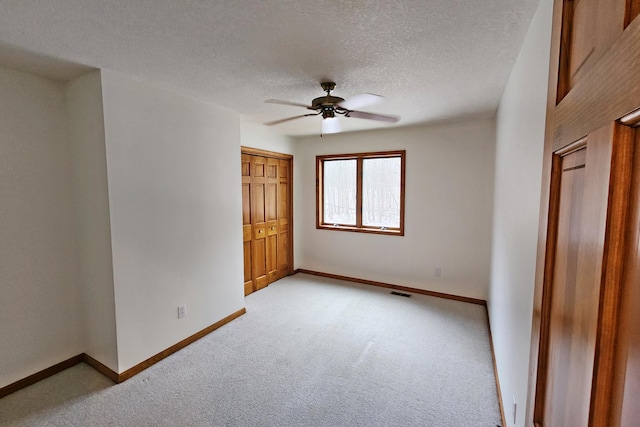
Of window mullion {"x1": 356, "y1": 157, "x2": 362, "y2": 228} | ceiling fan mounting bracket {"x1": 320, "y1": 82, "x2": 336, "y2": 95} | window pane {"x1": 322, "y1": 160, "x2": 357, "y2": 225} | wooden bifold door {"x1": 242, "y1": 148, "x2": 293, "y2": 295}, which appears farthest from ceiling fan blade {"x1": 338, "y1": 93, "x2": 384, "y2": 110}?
window pane {"x1": 322, "y1": 160, "x2": 357, "y2": 225}

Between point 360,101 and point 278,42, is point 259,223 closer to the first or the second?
point 360,101

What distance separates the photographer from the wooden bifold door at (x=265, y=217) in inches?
160

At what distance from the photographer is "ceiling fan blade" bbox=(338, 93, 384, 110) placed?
2168 mm

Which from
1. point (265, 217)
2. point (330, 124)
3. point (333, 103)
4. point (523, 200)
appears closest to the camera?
point (523, 200)

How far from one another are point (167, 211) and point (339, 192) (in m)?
2.76

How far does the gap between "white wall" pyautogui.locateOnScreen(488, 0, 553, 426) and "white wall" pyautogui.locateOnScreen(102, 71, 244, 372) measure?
2628 mm

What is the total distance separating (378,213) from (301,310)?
1852 mm

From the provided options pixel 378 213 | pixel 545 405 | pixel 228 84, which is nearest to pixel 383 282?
pixel 378 213

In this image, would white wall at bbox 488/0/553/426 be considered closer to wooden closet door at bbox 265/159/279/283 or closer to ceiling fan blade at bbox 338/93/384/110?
ceiling fan blade at bbox 338/93/384/110

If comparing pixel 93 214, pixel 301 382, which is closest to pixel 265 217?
pixel 93 214

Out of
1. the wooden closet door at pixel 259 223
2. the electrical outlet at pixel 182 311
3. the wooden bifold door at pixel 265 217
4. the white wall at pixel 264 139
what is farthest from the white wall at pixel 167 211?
the wooden closet door at pixel 259 223

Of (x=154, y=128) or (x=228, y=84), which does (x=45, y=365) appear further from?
(x=228, y=84)

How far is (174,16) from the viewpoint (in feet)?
4.83

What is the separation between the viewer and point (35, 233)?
2.29 meters
